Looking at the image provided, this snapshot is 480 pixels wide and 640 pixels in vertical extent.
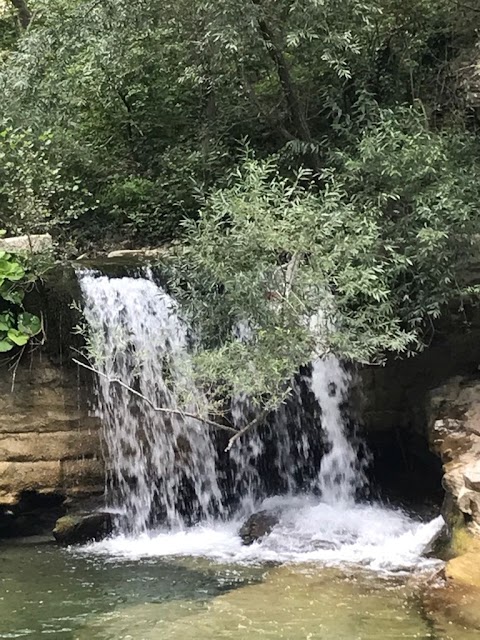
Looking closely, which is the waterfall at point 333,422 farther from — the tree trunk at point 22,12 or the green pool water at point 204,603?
the tree trunk at point 22,12

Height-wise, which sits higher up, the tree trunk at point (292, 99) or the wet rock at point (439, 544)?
the tree trunk at point (292, 99)

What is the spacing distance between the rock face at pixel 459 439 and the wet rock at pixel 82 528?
3548 millimetres

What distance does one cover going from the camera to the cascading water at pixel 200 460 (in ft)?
23.5

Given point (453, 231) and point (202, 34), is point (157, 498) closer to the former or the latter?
point (453, 231)

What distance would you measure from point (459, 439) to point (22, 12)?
36.8 feet

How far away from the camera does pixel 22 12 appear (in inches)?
511

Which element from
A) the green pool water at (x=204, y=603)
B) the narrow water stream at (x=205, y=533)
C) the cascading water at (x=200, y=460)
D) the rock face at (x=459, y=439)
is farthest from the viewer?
the cascading water at (x=200, y=460)

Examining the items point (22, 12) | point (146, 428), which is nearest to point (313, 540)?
point (146, 428)

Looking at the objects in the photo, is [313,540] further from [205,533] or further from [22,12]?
[22,12]

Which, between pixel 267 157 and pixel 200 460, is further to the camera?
pixel 267 157

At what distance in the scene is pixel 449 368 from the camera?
8.65 metres

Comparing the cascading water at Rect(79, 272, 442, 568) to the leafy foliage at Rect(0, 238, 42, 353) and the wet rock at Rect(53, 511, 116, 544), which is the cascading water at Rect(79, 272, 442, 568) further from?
the leafy foliage at Rect(0, 238, 42, 353)

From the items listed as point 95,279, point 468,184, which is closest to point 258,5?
point 468,184

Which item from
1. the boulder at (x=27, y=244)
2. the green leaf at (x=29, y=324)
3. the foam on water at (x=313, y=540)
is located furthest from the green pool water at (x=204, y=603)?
the boulder at (x=27, y=244)
